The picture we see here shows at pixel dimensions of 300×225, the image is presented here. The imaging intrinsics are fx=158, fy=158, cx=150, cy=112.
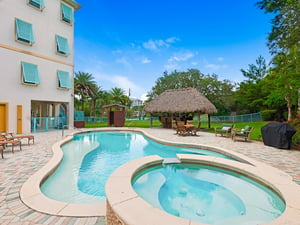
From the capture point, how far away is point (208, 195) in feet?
12.2

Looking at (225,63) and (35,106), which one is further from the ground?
(225,63)

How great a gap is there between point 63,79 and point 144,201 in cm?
1444

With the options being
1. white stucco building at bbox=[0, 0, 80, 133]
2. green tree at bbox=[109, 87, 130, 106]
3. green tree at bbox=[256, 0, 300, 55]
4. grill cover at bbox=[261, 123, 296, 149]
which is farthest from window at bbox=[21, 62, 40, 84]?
green tree at bbox=[109, 87, 130, 106]

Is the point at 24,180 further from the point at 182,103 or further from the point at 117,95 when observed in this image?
the point at 117,95

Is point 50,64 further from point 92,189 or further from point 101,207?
point 101,207

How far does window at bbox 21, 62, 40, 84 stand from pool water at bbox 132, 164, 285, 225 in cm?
1167

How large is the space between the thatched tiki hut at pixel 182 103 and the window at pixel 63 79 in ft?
26.1

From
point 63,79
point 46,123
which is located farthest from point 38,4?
point 46,123

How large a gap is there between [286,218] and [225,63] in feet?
96.5

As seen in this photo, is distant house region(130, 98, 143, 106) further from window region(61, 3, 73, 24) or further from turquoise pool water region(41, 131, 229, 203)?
turquoise pool water region(41, 131, 229, 203)

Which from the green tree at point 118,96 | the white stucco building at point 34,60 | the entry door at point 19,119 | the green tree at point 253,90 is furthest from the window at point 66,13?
the green tree at point 253,90

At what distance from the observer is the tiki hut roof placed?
579 inches

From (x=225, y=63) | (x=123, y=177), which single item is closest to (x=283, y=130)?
(x=123, y=177)

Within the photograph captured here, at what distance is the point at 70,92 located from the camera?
48.6ft
